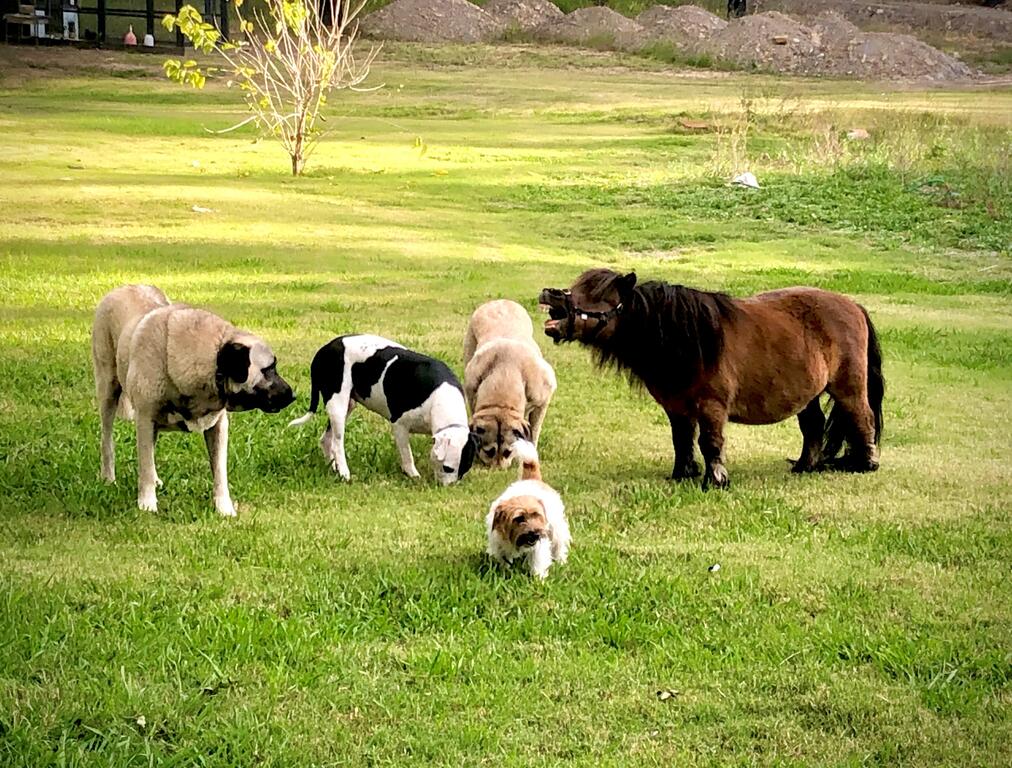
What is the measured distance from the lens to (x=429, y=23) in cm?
5928

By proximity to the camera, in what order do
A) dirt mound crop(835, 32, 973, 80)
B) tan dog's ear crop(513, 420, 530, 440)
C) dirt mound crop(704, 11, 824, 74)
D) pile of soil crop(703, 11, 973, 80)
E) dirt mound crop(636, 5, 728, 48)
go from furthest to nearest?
dirt mound crop(636, 5, 728, 48), dirt mound crop(704, 11, 824, 74), pile of soil crop(703, 11, 973, 80), dirt mound crop(835, 32, 973, 80), tan dog's ear crop(513, 420, 530, 440)

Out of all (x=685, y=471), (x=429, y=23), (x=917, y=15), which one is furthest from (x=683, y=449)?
(x=917, y=15)

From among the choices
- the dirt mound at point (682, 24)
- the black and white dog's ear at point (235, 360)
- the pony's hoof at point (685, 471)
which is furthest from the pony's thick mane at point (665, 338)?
the dirt mound at point (682, 24)

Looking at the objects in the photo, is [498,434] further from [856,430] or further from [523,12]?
[523,12]

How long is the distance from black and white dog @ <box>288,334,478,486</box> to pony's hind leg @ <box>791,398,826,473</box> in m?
2.19

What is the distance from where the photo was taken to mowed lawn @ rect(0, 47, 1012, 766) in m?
5.15

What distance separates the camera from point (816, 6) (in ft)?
211

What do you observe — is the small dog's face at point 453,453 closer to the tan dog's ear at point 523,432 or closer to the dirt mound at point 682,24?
the tan dog's ear at point 523,432

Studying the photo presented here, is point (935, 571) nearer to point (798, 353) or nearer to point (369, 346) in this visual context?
point (798, 353)

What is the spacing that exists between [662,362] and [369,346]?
182 cm

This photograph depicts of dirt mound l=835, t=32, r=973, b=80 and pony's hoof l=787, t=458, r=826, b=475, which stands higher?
dirt mound l=835, t=32, r=973, b=80

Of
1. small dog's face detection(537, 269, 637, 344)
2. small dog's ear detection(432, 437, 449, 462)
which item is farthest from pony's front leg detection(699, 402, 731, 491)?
small dog's ear detection(432, 437, 449, 462)

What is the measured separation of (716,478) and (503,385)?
4.89ft

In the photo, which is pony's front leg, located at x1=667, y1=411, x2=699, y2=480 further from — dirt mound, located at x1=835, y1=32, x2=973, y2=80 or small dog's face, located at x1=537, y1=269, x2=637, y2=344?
dirt mound, located at x1=835, y1=32, x2=973, y2=80
